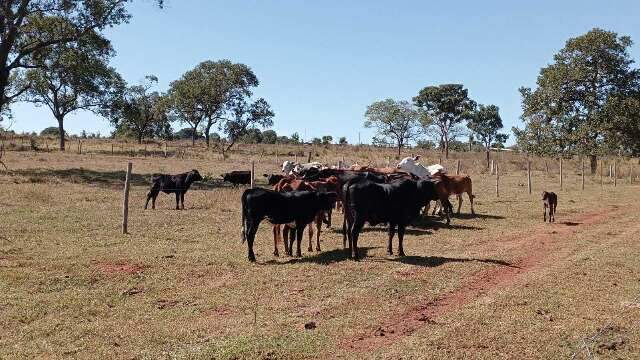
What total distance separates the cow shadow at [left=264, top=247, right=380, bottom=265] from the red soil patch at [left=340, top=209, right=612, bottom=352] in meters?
2.76

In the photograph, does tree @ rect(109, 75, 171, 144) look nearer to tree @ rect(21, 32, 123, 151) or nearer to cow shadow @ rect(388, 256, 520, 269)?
tree @ rect(21, 32, 123, 151)

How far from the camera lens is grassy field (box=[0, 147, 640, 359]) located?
22.5 feet

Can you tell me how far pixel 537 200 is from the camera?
24.5m

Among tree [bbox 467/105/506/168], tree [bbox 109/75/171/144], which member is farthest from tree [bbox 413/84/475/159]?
tree [bbox 109/75/171/144]

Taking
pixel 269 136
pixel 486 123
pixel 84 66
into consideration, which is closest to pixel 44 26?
pixel 84 66

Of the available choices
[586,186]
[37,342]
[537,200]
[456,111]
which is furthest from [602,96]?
[37,342]

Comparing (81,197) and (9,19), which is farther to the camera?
(9,19)

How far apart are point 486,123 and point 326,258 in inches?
2526

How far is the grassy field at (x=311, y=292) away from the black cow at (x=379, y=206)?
61 centimetres

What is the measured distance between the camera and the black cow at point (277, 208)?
A: 445 inches

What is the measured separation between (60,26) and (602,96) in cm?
3614

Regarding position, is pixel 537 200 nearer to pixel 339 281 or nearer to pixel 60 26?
pixel 339 281

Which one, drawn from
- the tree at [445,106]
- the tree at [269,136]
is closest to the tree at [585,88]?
the tree at [445,106]

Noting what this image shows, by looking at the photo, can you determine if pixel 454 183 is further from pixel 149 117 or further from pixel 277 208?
pixel 149 117
